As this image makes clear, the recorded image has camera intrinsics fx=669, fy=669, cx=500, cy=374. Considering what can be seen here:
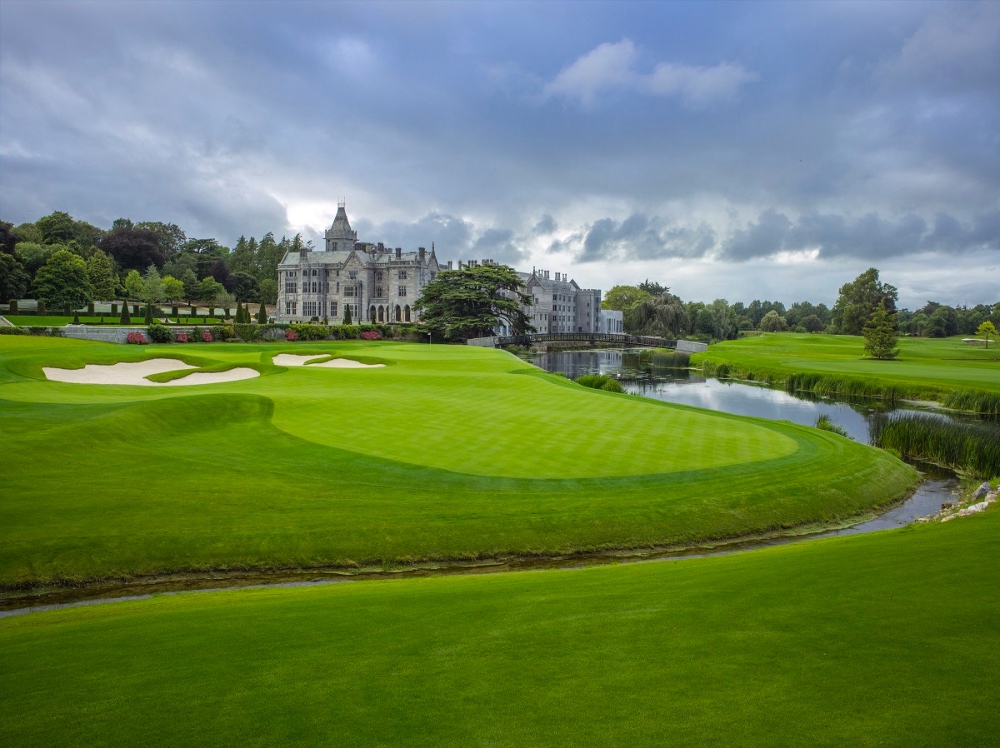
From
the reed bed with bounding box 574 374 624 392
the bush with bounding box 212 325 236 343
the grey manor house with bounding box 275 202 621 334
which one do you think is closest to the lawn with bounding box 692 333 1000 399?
the reed bed with bounding box 574 374 624 392

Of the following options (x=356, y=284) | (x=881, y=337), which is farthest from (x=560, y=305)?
(x=881, y=337)

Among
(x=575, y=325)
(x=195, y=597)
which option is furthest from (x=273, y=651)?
(x=575, y=325)

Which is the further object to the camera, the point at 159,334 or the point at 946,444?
the point at 159,334

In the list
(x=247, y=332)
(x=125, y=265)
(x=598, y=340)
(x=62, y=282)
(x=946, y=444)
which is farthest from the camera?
(x=125, y=265)

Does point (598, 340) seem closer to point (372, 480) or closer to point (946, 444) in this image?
point (946, 444)

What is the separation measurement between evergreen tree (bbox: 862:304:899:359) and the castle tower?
82.1m

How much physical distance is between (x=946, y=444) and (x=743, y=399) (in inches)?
684

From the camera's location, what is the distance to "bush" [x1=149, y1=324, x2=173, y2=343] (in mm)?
53375

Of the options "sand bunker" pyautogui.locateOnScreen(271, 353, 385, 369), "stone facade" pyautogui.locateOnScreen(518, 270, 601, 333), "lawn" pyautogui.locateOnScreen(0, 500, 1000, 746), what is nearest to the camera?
"lawn" pyautogui.locateOnScreen(0, 500, 1000, 746)

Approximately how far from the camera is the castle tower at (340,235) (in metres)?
116

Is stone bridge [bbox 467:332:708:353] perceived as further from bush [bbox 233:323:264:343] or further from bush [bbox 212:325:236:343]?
bush [bbox 212:325:236:343]

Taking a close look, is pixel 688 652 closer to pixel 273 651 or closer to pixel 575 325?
pixel 273 651

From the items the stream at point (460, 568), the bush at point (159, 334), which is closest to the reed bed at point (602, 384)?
the stream at point (460, 568)

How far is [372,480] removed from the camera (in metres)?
15.5
